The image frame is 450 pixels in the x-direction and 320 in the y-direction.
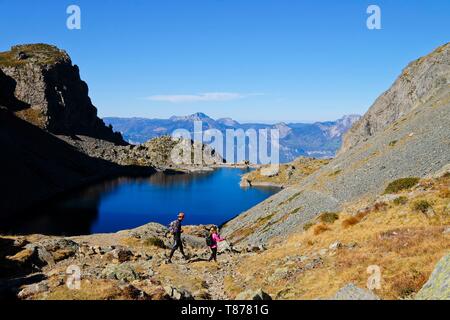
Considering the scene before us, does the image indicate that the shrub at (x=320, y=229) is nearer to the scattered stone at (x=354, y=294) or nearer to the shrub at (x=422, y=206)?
the shrub at (x=422, y=206)

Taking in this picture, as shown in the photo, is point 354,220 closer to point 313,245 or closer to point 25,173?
point 313,245

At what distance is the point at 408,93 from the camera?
112m

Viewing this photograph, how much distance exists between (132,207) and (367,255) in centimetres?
12084

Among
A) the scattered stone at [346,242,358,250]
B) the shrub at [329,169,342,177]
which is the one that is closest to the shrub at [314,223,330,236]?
the scattered stone at [346,242,358,250]

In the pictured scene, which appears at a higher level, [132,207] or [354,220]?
[354,220]

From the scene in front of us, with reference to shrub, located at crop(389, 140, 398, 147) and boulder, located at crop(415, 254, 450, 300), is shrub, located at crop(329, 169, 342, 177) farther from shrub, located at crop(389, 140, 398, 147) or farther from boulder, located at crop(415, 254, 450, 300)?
boulder, located at crop(415, 254, 450, 300)

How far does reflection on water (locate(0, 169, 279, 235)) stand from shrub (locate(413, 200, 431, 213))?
83000 millimetres

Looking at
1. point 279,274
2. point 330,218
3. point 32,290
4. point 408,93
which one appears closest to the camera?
point 32,290

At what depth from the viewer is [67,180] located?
18200 centimetres

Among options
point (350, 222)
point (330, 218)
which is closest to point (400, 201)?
point (350, 222)

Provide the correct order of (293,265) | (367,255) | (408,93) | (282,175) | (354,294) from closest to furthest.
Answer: (354,294) → (367,255) → (293,265) → (408,93) → (282,175)

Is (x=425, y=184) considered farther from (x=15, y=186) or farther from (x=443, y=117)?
(x=15, y=186)

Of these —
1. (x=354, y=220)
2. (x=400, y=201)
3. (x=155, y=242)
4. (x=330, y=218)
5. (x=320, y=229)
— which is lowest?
(x=155, y=242)
